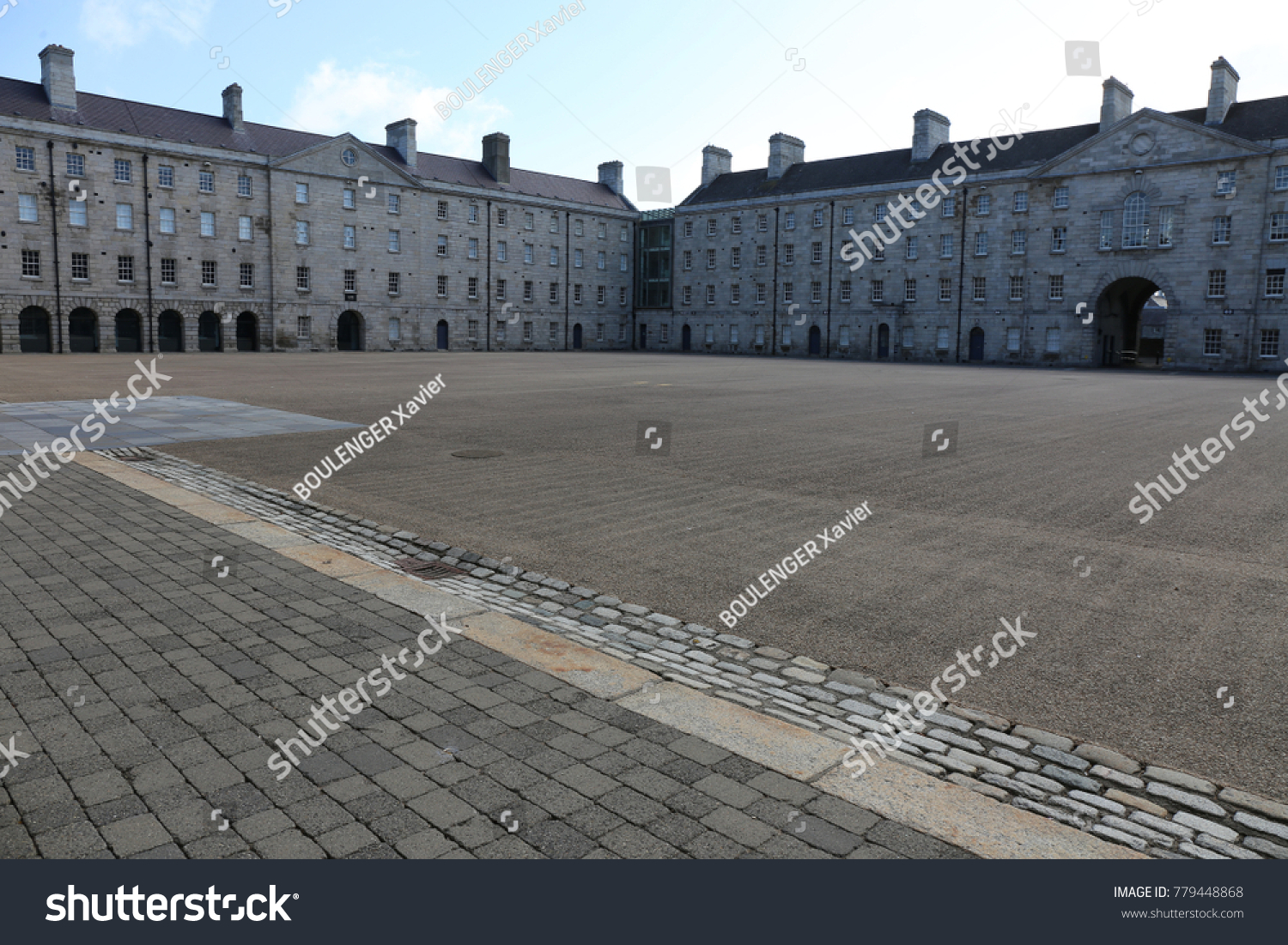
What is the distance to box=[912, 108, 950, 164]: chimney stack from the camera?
69.1 m

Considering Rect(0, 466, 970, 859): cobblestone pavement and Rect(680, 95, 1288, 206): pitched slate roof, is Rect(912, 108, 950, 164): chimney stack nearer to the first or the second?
Rect(680, 95, 1288, 206): pitched slate roof

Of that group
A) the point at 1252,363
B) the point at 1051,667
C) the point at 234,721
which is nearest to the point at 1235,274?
the point at 1252,363

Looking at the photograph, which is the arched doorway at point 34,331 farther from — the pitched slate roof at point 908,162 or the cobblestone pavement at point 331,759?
the cobblestone pavement at point 331,759

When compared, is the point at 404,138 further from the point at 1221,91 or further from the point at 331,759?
the point at 331,759

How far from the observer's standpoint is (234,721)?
15.6ft

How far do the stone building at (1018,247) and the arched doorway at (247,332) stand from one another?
37.6 meters

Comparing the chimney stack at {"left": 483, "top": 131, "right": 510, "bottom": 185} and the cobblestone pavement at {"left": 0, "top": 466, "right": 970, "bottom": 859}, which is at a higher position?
the chimney stack at {"left": 483, "top": 131, "right": 510, "bottom": 185}

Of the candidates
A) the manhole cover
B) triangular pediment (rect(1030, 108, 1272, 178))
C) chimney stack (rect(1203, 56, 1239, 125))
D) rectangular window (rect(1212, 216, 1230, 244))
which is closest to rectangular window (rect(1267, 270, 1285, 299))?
rectangular window (rect(1212, 216, 1230, 244))

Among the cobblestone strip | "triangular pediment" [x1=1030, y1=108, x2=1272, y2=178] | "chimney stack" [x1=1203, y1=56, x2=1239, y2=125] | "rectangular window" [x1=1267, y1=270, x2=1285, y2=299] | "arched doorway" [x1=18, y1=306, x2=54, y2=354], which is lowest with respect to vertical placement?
the cobblestone strip

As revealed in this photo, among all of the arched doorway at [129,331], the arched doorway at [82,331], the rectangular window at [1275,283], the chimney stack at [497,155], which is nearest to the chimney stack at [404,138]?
the chimney stack at [497,155]

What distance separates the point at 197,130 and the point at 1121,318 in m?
64.5

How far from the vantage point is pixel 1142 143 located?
58.3 m

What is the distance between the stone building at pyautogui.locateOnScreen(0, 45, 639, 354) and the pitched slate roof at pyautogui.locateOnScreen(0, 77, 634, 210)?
141 mm
